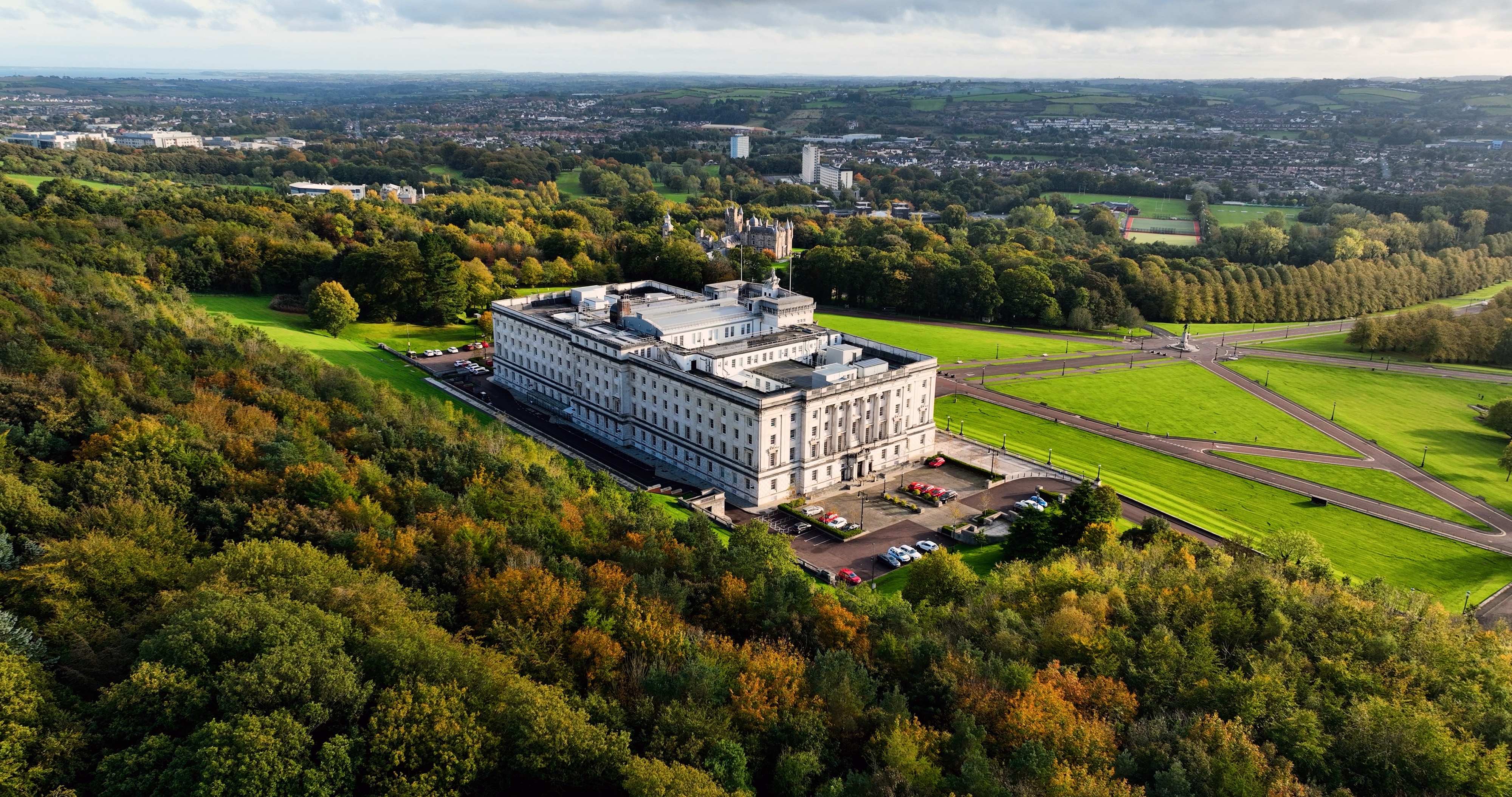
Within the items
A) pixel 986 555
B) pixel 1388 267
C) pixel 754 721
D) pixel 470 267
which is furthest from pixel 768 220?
A: pixel 754 721

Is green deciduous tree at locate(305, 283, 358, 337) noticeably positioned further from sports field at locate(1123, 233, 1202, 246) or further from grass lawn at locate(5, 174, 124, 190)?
sports field at locate(1123, 233, 1202, 246)

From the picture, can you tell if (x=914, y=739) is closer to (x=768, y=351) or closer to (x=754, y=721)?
(x=754, y=721)

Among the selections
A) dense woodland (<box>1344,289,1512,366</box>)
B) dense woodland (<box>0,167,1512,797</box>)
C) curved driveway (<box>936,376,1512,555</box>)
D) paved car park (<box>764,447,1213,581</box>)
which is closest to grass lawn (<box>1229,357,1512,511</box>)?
curved driveway (<box>936,376,1512,555</box>)

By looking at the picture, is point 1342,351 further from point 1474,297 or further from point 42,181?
point 42,181

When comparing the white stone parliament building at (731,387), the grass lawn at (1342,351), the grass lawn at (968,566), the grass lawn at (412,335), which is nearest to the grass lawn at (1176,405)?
the white stone parliament building at (731,387)

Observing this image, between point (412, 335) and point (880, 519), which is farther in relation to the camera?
point (412, 335)

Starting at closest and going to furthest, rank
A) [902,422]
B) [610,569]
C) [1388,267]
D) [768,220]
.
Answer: [610,569] < [902,422] < [1388,267] < [768,220]

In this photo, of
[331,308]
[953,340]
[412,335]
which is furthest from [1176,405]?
[331,308]
